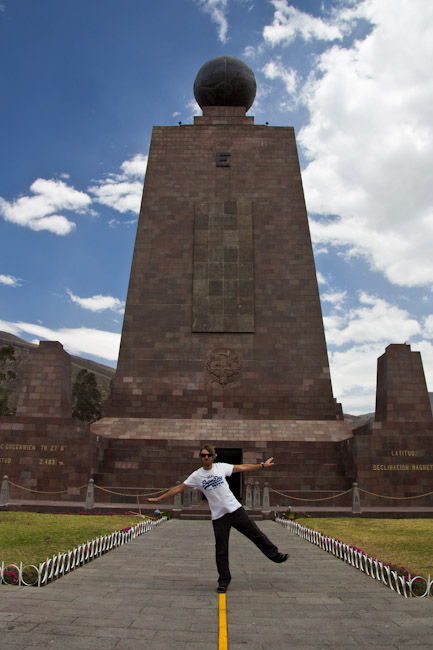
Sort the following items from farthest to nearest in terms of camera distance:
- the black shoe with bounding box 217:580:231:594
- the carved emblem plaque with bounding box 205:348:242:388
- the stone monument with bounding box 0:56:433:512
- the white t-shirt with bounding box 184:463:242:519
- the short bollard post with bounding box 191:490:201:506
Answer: the carved emblem plaque with bounding box 205:348:242:388 < the stone monument with bounding box 0:56:433:512 < the short bollard post with bounding box 191:490:201:506 < the white t-shirt with bounding box 184:463:242:519 < the black shoe with bounding box 217:580:231:594

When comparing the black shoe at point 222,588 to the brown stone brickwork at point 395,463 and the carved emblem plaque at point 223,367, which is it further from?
the carved emblem plaque at point 223,367

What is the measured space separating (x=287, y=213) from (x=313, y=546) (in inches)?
816

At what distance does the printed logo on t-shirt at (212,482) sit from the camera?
21.3 ft

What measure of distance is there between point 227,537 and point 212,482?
2.30ft

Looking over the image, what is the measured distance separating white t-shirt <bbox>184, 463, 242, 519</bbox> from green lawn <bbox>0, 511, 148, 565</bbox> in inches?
104

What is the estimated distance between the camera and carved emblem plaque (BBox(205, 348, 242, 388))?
2492cm

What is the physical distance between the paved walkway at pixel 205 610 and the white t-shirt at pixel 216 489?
3.14 ft

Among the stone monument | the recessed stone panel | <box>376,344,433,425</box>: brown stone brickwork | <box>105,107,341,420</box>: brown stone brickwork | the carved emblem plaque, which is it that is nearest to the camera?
the stone monument

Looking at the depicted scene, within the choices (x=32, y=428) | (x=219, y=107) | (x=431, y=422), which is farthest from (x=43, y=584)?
(x=219, y=107)

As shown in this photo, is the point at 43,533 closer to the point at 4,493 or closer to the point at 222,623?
the point at 222,623

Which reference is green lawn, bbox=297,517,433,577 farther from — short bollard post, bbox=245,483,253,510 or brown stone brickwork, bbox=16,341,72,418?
brown stone brickwork, bbox=16,341,72,418

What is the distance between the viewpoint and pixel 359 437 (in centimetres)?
1994

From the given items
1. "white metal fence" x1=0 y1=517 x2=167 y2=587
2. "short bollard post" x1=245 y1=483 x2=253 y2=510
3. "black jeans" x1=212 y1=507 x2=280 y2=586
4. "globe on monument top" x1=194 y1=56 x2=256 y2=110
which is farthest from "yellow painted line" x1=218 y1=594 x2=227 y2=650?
"globe on monument top" x1=194 y1=56 x2=256 y2=110

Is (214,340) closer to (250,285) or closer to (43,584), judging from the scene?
(250,285)
